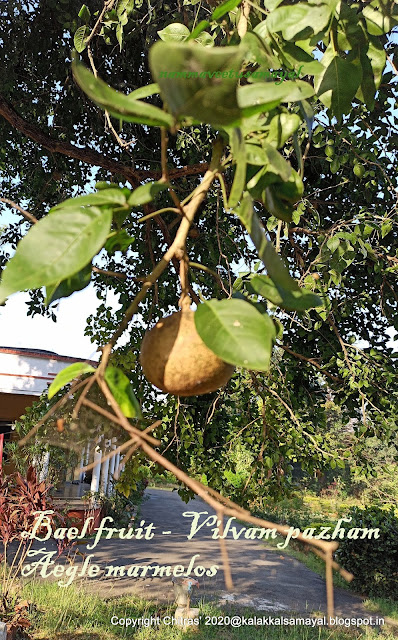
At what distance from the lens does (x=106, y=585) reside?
18.4 ft

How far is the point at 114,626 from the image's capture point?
14.3 feet

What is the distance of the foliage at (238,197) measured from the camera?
443 millimetres

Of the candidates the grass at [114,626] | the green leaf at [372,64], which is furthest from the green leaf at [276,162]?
the grass at [114,626]

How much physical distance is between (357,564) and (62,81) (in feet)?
22.2

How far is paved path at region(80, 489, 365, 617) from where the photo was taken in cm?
563

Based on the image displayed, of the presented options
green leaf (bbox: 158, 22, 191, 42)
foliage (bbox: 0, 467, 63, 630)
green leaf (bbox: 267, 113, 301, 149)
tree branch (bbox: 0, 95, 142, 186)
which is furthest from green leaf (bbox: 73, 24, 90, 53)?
foliage (bbox: 0, 467, 63, 630)

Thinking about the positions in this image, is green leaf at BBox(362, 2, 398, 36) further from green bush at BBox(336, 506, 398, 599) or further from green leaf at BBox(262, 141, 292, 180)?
green bush at BBox(336, 506, 398, 599)

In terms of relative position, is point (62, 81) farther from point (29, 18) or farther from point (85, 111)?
point (29, 18)

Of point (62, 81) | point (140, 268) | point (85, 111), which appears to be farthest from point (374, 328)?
point (62, 81)

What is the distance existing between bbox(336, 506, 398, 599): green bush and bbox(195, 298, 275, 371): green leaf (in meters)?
7.10

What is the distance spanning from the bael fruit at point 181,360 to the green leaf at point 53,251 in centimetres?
15

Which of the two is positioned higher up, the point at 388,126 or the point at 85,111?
the point at 85,111

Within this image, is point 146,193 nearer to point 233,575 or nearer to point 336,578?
point 233,575

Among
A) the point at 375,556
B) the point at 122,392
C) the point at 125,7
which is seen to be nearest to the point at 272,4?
the point at 122,392
